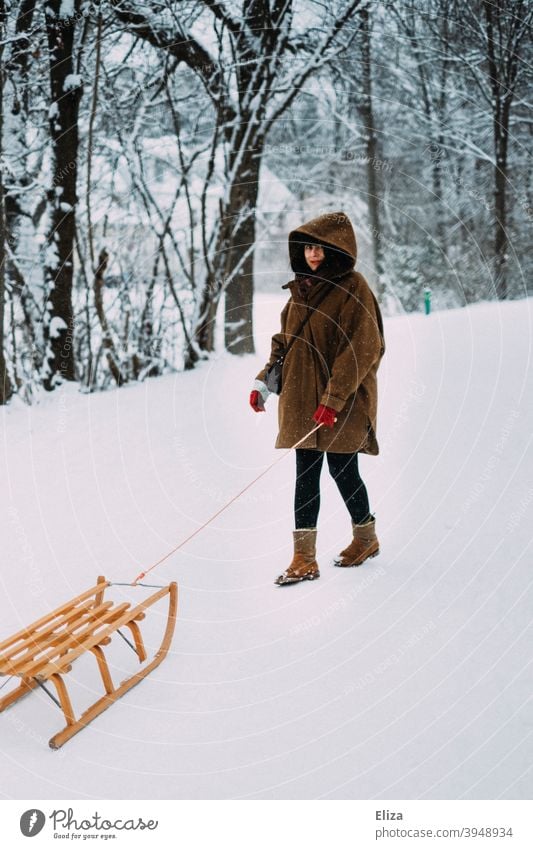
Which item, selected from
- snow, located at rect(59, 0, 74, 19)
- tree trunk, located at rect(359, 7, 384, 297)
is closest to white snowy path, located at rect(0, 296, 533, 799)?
snow, located at rect(59, 0, 74, 19)

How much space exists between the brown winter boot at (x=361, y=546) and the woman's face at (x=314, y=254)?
1237 millimetres

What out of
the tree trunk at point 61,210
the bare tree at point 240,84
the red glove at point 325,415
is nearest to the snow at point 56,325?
the tree trunk at point 61,210

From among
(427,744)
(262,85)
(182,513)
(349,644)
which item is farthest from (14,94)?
(427,744)

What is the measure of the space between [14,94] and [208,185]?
188cm

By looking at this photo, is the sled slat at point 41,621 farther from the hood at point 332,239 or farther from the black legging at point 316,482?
the hood at point 332,239

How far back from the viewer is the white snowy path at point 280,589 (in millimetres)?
2680

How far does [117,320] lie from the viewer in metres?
8.20

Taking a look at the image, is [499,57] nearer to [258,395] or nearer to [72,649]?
[258,395]

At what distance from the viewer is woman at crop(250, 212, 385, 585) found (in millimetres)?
3705

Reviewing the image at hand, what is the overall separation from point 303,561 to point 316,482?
38 cm

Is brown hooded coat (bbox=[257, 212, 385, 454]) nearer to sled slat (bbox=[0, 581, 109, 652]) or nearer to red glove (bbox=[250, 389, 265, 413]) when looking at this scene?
red glove (bbox=[250, 389, 265, 413])

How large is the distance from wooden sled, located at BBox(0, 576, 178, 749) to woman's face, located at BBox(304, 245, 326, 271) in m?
1.54

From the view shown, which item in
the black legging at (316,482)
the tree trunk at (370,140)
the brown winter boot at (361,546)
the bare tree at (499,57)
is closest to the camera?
the black legging at (316,482)

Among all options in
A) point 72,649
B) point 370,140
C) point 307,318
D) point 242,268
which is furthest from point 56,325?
point 370,140
